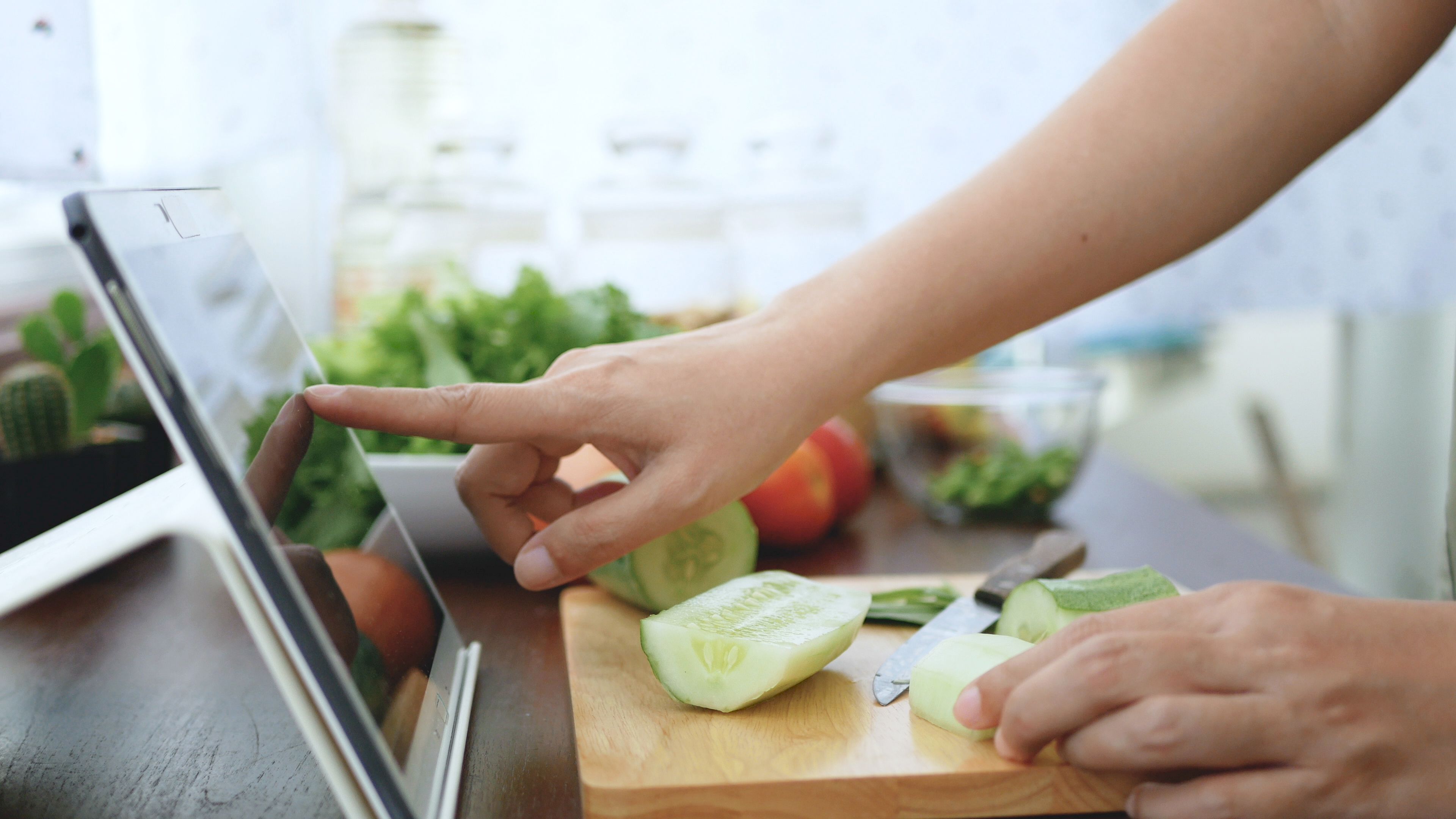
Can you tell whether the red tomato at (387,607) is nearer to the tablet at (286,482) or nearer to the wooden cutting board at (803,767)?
the tablet at (286,482)

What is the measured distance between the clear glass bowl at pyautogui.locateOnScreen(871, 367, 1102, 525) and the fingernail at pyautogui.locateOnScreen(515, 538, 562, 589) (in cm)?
72

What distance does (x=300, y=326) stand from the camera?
220cm

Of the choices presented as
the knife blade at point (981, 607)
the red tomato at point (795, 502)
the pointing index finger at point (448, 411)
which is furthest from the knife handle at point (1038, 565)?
the pointing index finger at point (448, 411)

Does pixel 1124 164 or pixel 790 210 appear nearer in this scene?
pixel 1124 164

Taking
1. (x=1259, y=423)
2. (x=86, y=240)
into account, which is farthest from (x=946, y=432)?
(x=1259, y=423)

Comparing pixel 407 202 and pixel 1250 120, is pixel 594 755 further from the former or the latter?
pixel 407 202

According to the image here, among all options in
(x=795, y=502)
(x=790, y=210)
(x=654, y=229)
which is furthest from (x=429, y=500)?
(x=790, y=210)

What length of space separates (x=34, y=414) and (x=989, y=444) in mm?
1032

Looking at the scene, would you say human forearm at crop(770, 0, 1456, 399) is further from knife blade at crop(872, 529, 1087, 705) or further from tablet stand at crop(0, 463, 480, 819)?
tablet stand at crop(0, 463, 480, 819)

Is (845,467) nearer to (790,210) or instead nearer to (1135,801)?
(1135,801)

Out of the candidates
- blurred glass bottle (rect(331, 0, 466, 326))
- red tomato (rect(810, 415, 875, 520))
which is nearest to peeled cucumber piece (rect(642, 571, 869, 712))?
red tomato (rect(810, 415, 875, 520))

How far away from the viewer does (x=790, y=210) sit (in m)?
2.01

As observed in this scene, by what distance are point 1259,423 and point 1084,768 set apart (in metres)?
2.65

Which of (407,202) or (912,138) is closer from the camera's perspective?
(407,202)
